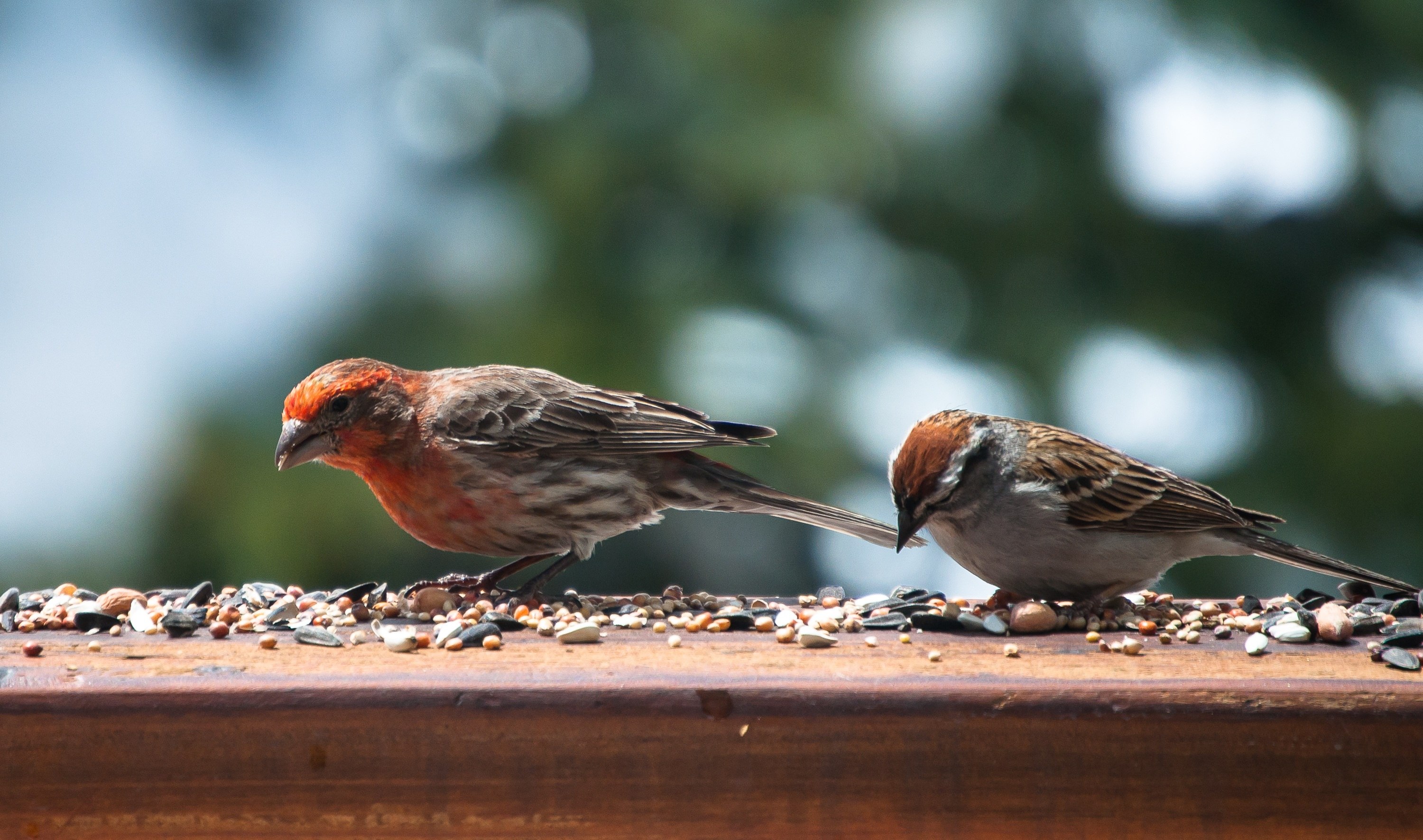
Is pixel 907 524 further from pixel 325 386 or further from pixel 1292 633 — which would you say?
pixel 325 386

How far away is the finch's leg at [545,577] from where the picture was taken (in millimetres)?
3443

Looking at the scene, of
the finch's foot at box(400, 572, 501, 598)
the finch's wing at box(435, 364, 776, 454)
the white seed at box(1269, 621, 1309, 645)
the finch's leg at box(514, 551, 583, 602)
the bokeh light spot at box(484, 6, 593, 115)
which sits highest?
the bokeh light spot at box(484, 6, 593, 115)

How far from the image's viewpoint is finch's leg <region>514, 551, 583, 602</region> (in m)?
3.44

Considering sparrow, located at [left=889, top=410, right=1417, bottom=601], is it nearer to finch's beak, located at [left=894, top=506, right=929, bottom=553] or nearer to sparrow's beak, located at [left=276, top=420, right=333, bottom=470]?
finch's beak, located at [left=894, top=506, right=929, bottom=553]

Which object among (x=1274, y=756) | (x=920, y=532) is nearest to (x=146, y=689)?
(x=1274, y=756)

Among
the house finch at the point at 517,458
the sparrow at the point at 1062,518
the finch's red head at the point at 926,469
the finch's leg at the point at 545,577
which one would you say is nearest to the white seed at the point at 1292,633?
the sparrow at the point at 1062,518

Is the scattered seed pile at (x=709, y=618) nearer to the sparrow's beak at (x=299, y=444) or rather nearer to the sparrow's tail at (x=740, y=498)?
the sparrow's beak at (x=299, y=444)

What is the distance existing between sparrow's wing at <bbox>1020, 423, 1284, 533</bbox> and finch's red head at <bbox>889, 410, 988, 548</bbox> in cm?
18

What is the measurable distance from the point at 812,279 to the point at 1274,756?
3036 mm

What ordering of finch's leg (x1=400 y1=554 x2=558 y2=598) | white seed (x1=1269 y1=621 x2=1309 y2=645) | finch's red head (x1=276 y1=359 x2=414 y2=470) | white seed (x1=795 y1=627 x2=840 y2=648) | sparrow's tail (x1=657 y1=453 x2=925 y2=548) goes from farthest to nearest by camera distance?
sparrow's tail (x1=657 y1=453 x2=925 y2=548) → finch's leg (x1=400 y1=554 x2=558 y2=598) → finch's red head (x1=276 y1=359 x2=414 y2=470) → white seed (x1=1269 y1=621 x2=1309 y2=645) → white seed (x1=795 y1=627 x2=840 y2=648)

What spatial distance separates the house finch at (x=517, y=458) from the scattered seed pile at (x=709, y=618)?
1.21ft

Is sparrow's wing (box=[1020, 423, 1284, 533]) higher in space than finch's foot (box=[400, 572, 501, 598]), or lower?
higher

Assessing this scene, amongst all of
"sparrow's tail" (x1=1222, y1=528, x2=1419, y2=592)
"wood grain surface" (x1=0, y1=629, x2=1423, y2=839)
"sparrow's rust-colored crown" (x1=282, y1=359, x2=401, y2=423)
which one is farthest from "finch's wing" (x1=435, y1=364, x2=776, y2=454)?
"wood grain surface" (x1=0, y1=629, x2=1423, y2=839)

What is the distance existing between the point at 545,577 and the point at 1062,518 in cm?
143
